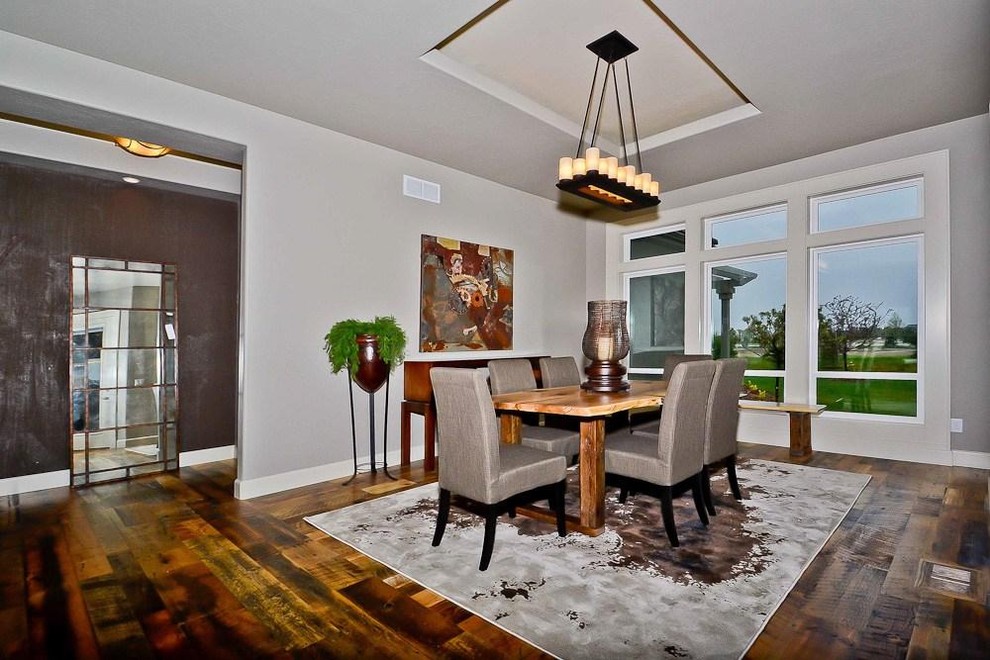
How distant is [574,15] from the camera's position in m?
3.06

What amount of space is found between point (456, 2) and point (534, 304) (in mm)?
3772

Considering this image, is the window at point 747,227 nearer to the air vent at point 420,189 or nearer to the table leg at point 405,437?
the air vent at point 420,189

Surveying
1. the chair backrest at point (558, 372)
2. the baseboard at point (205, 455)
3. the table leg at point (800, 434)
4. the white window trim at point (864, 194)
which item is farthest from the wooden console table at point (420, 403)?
the white window trim at point (864, 194)

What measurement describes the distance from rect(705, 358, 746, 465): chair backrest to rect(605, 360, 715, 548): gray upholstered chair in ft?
0.38

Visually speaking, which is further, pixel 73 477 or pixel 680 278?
pixel 680 278

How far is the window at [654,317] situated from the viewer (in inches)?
249

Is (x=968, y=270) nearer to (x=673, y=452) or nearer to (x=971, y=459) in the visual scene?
(x=971, y=459)

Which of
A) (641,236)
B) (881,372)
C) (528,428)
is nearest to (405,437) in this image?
(528,428)

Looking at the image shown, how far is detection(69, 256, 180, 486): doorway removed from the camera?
160 inches

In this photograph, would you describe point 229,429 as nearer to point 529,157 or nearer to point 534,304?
point 534,304

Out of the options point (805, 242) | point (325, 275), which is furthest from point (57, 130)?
point (805, 242)

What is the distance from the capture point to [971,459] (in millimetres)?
4219

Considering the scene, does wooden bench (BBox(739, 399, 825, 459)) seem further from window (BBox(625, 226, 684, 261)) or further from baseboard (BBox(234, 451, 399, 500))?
baseboard (BBox(234, 451, 399, 500))

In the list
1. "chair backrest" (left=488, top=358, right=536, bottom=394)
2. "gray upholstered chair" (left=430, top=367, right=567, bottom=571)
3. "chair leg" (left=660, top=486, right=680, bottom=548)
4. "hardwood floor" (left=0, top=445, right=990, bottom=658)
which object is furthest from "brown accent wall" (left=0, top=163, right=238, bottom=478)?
"chair leg" (left=660, top=486, right=680, bottom=548)
